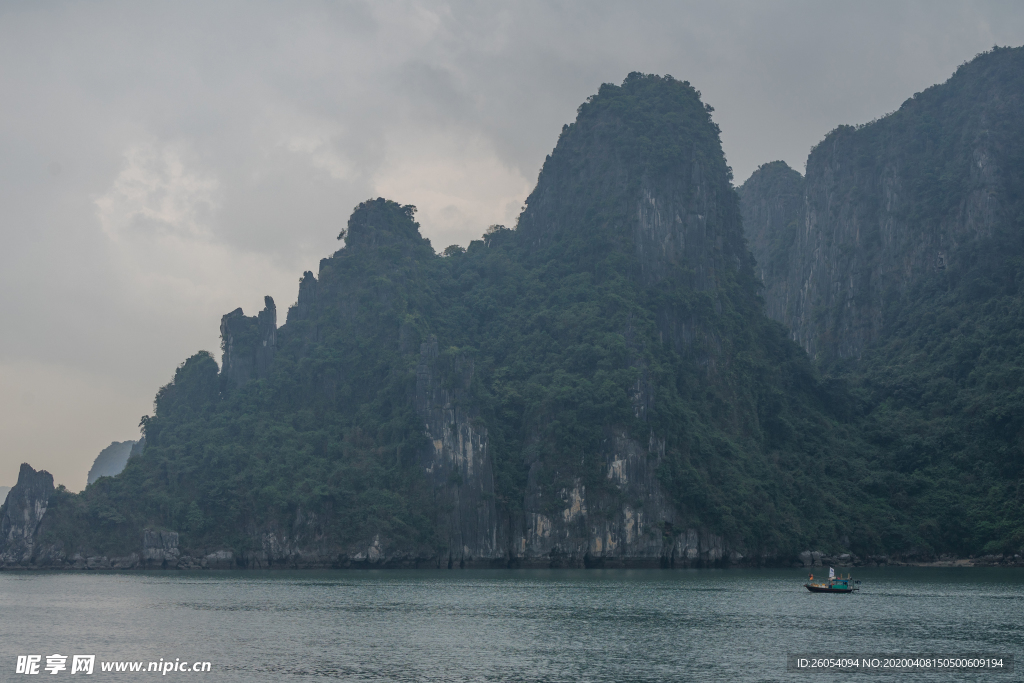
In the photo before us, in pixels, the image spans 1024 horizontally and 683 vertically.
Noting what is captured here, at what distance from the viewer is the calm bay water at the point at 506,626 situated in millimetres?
34250

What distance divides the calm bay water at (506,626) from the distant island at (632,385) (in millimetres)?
21879

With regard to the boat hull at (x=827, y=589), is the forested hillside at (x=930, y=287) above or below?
above

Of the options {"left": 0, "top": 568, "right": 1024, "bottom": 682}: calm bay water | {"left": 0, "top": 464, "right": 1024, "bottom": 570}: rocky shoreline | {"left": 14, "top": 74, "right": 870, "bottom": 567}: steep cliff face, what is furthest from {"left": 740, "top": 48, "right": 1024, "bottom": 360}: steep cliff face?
{"left": 0, "top": 568, "right": 1024, "bottom": 682}: calm bay water

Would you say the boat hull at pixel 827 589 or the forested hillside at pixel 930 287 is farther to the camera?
the forested hillside at pixel 930 287

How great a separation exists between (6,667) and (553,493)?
62.8 metres

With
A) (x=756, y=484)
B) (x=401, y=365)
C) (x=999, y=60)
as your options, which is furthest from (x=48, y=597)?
(x=999, y=60)

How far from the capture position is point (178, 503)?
95688 mm

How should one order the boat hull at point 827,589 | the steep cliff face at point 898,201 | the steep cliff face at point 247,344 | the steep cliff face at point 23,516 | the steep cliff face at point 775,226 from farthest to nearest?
1. the steep cliff face at point 775,226
2. the steep cliff face at point 898,201
3. the steep cliff face at point 247,344
4. the steep cliff face at point 23,516
5. the boat hull at point 827,589

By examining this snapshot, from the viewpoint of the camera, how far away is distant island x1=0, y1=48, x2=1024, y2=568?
93250mm

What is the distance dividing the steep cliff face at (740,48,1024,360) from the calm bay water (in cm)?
6918

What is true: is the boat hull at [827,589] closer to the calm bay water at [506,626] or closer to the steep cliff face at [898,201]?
the calm bay water at [506,626]

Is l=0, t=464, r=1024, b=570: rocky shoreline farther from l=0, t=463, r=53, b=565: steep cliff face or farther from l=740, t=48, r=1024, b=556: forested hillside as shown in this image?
l=740, t=48, r=1024, b=556: forested hillside

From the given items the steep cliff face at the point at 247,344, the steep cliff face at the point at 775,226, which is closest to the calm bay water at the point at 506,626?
the steep cliff face at the point at 247,344

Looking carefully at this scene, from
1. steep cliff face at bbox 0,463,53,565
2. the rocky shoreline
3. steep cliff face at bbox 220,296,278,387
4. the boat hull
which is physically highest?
steep cliff face at bbox 220,296,278,387
